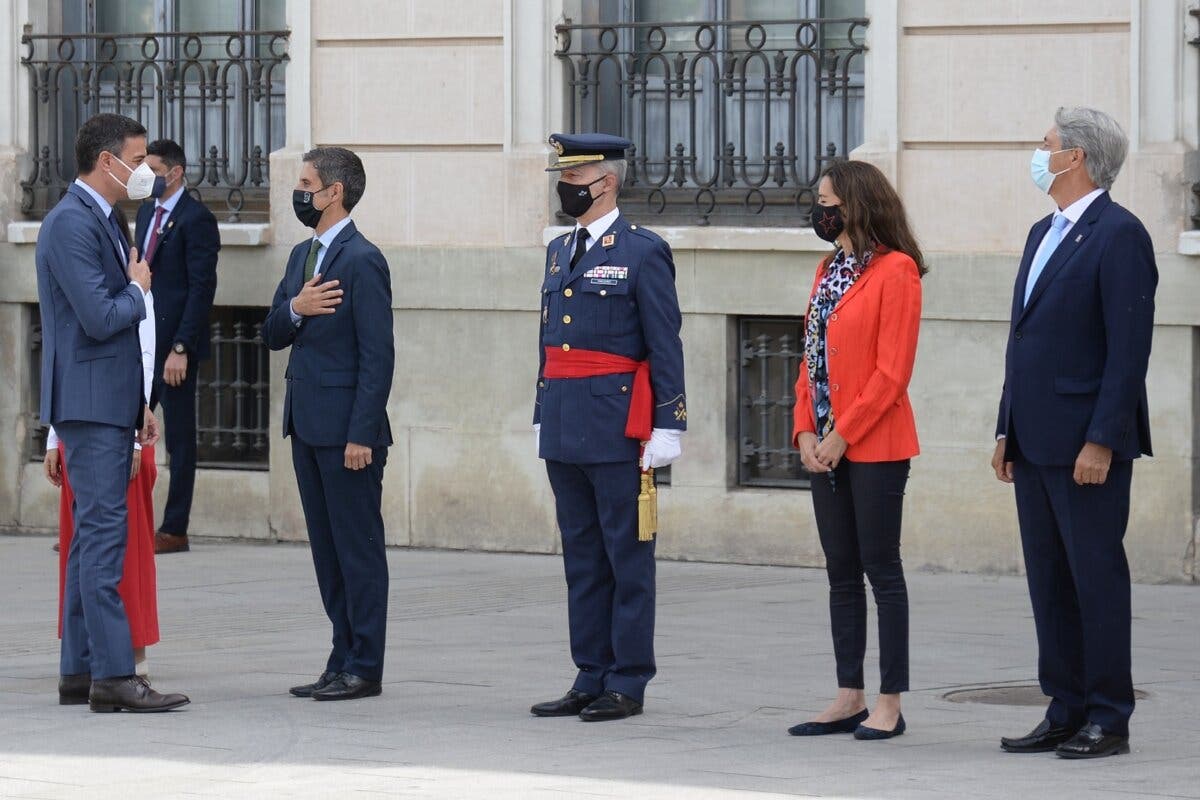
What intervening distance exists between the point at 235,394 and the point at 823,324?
277 inches

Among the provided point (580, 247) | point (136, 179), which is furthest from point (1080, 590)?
point (136, 179)

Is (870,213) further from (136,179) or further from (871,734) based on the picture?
(136,179)

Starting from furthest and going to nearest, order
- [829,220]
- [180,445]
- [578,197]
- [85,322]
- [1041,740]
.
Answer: [180,445] → [578,197] → [85,322] → [829,220] → [1041,740]

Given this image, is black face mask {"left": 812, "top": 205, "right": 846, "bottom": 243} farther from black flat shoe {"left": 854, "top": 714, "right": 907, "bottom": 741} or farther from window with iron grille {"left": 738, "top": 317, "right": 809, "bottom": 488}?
window with iron grille {"left": 738, "top": 317, "right": 809, "bottom": 488}

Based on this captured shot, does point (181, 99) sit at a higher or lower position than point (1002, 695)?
higher

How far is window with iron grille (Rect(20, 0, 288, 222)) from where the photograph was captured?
1376cm

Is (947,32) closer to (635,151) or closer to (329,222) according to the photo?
(635,151)

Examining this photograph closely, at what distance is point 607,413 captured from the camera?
7.77m

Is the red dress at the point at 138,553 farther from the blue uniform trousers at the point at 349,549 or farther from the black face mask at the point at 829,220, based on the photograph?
the black face mask at the point at 829,220

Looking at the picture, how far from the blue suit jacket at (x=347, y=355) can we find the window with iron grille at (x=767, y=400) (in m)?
4.42

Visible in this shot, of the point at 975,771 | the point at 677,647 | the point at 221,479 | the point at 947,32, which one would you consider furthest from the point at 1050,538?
the point at 221,479

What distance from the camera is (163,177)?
499 inches

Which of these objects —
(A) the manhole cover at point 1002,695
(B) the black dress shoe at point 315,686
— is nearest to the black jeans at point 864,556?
(A) the manhole cover at point 1002,695

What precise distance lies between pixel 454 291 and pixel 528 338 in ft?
1.68
